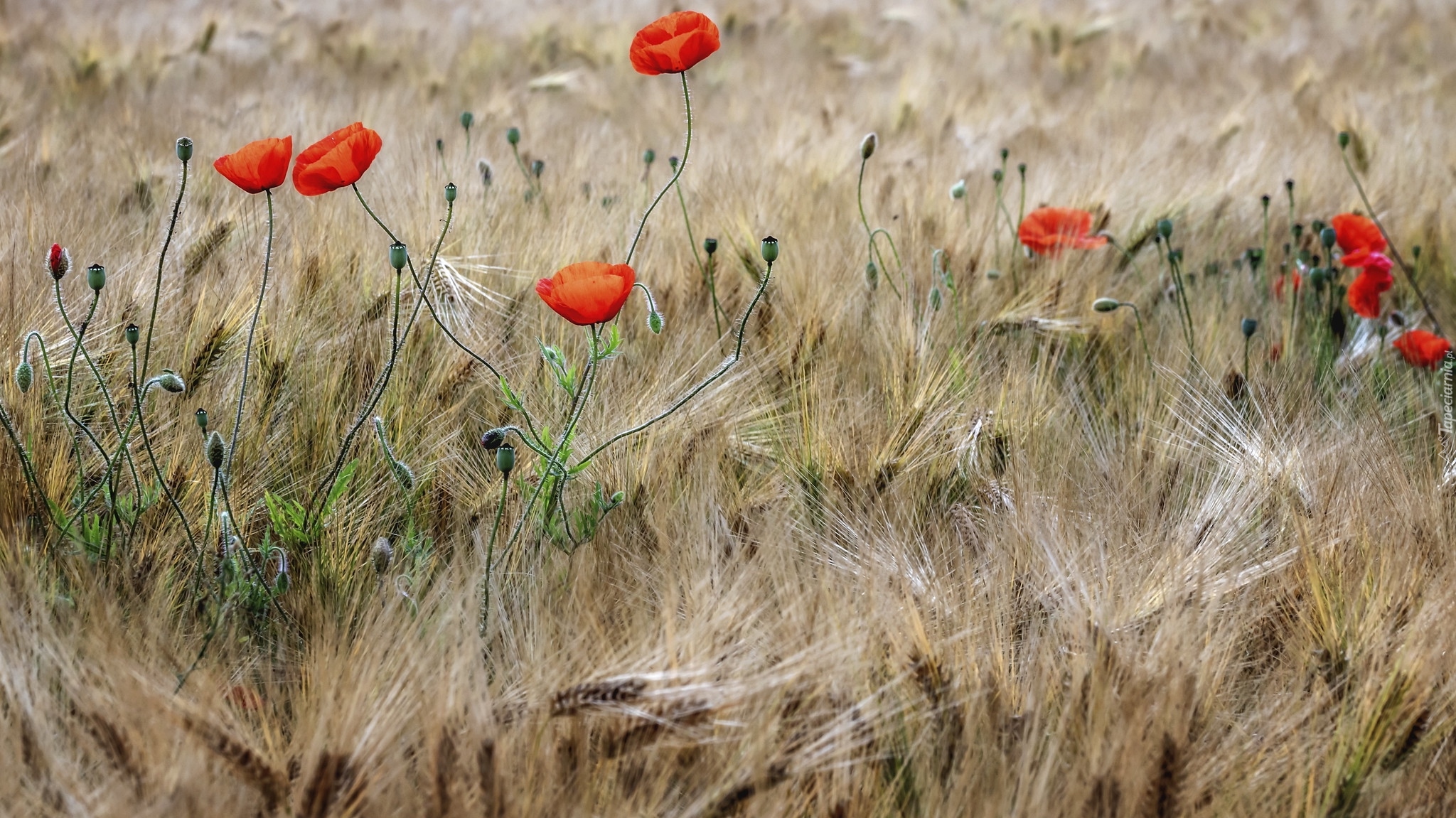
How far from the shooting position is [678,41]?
1.19 meters

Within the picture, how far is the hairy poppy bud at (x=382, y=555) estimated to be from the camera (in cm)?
97

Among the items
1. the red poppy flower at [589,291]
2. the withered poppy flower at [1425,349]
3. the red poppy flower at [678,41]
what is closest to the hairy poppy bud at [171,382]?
the red poppy flower at [589,291]

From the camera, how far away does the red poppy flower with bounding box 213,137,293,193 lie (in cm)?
98

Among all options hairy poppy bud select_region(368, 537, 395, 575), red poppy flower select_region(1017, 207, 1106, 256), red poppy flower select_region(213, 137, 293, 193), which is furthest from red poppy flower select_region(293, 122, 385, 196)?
red poppy flower select_region(1017, 207, 1106, 256)

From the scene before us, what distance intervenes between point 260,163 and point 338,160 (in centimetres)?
6

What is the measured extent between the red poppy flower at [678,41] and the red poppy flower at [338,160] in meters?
0.32

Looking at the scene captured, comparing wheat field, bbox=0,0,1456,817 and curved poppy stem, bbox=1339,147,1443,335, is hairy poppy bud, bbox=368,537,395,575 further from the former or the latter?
curved poppy stem, bbox=1339,147,1443,335

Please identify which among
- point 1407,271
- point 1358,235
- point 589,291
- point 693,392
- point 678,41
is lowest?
point 1407,271

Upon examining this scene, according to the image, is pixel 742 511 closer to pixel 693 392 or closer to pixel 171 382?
pixel 693 392

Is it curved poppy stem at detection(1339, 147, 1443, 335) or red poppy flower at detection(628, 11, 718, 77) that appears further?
curved poppy stem at detection(1339, 147, 1443, 335)

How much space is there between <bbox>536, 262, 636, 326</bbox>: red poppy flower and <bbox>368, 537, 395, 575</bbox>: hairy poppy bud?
0.25 m

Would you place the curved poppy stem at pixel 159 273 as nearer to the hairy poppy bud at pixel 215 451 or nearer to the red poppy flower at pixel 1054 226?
the hairy poppy bud at pixel 215 451

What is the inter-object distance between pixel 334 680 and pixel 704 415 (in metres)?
0.56

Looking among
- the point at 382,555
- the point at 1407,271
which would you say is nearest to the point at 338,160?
the point at 382,555
